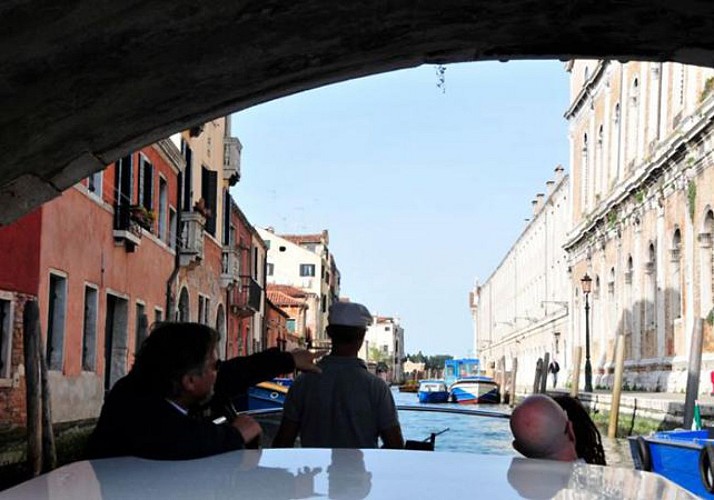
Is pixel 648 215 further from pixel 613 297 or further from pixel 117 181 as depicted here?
pixel 117 181

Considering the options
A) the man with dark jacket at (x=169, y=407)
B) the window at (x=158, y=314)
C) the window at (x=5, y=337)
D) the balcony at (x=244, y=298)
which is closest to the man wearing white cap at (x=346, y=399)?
the man with dark jacket at (x=169, y=407)

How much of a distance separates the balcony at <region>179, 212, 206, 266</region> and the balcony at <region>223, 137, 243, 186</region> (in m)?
4.24

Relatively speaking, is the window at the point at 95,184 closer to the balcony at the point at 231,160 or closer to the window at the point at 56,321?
the window at the point at 56,321

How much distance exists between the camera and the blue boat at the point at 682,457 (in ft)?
22.3

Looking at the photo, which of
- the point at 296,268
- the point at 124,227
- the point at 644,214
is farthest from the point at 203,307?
the point at 296,268

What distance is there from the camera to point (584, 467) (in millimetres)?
1729

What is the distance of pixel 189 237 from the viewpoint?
1714 cm

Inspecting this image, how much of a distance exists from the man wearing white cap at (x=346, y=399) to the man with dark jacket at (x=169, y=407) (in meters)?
0.83

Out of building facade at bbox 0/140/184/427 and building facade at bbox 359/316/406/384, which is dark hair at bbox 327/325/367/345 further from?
building facade at bbox 359/316/406/384

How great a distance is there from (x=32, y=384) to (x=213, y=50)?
392 cm

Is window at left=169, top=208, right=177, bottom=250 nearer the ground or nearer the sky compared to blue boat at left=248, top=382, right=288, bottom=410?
nearer the sky

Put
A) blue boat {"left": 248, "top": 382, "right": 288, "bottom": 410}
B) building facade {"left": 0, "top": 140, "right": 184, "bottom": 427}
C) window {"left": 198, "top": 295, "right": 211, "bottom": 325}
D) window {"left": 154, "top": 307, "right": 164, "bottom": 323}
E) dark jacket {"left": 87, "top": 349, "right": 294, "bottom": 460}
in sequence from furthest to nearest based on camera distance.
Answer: window {"left": 198, "top": 295, "right": 211, "bottom": 325}
window {"left": 154, "top": 307, "right": 164, "bottom": 323}
blue boat {"left": 248, "top": 382, "right": 288, "bottom": 410}
building facade {"left": 0, "top": 140, "right": 184, "bottom": 427}
dark jacket {"left": 87, "top": 349, "right": 294, "bottom": 460}

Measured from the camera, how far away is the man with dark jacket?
1.80m

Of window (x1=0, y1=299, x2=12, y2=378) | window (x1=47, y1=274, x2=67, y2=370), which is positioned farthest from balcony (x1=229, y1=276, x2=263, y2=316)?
window (x1=0, y1=299, x2=12, y2=378)
